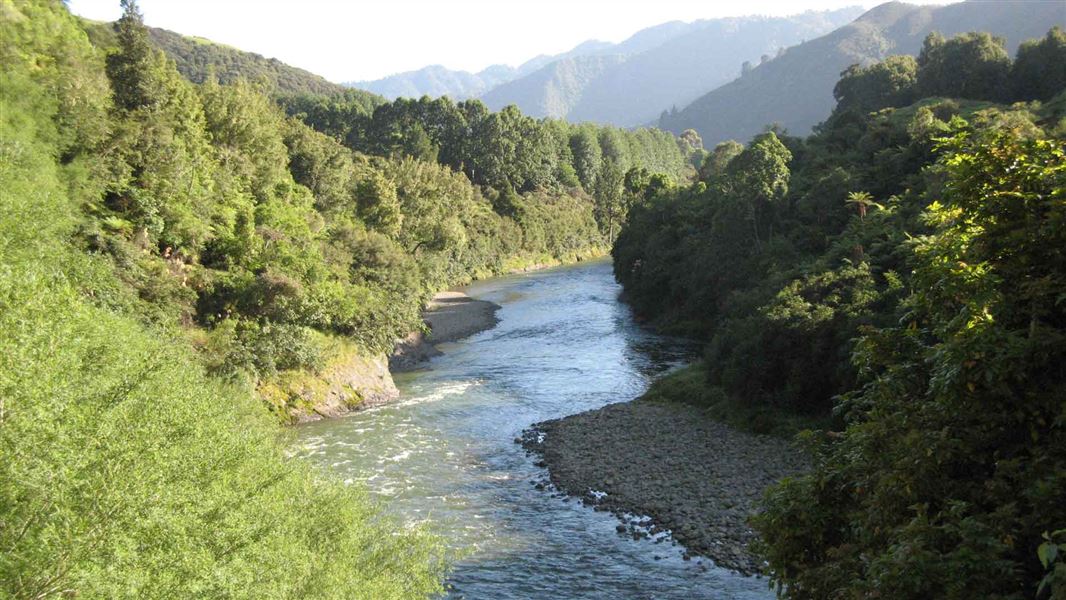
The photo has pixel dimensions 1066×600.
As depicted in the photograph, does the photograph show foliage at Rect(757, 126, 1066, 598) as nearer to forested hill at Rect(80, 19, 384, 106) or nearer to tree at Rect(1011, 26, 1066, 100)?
tree at Rect(1011, 26, 1066, 100)

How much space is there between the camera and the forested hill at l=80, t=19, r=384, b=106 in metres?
145

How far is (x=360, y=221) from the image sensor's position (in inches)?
2130

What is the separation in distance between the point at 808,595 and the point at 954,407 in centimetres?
294

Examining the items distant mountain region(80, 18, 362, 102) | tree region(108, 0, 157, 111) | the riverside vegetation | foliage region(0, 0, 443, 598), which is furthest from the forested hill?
foliage region(0, 0, 443, 598)

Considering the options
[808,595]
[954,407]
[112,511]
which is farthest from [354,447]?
[954,407]

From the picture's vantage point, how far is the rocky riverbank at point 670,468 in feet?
67.5

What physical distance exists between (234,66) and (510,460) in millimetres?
162348

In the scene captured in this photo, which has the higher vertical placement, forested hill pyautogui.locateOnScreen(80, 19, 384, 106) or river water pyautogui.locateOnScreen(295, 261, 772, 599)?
forested hill pyautogui.locateOnScreen(80, 19, 384, 106)

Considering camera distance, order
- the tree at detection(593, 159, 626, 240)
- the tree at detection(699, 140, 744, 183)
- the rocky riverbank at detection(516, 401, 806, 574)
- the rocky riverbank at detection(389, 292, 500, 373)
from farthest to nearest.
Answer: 1. the tree at detection(593, 159, 626, 240)
2. the tree at detection(699, 140, 744, 183)
3. the rocky riverbank at detection(389, 292, 500, 373)
4. the rocky riverbank at detection(516, 401, 806, 574)

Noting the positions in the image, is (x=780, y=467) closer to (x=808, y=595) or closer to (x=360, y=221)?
(x=808, y=595)

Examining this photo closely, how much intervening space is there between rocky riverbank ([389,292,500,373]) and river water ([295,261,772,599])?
1.44 m

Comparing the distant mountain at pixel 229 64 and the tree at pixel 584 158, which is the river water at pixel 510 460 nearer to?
the tree at pixel 584 158

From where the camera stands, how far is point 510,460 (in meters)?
27.1

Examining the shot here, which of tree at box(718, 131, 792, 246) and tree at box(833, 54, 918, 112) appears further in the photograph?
tree at box(833, 54, 918, 112)
